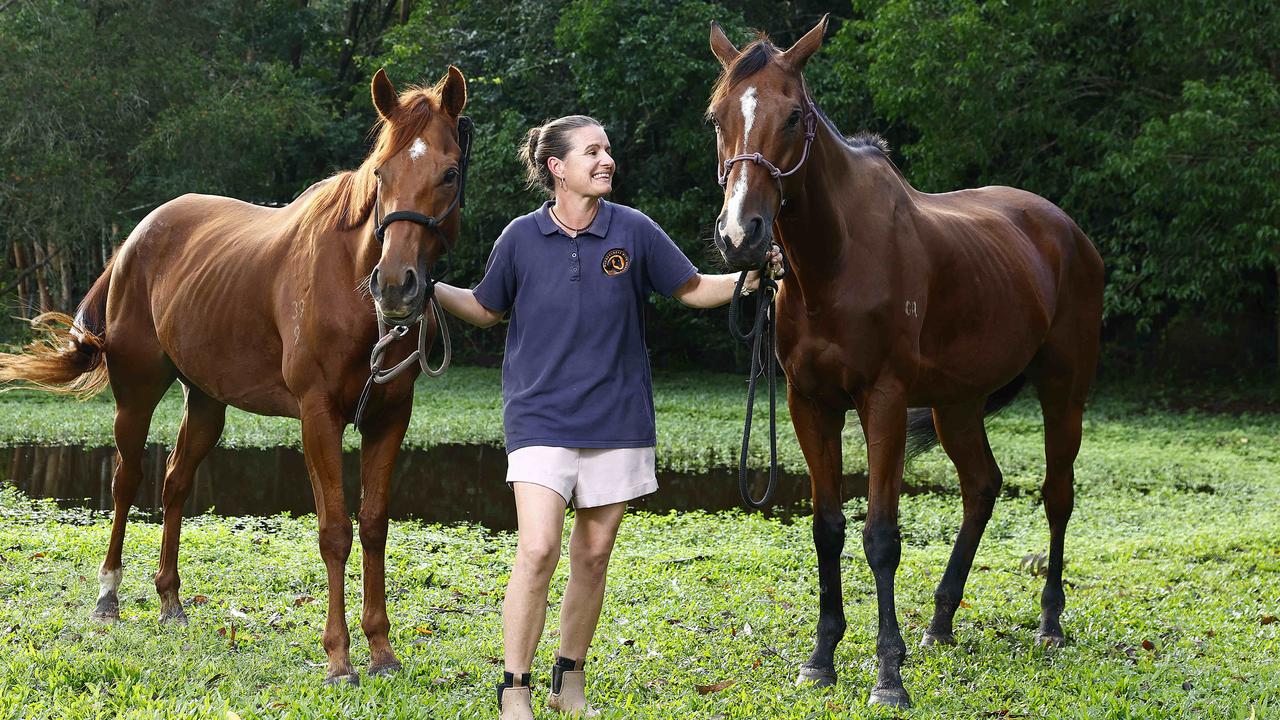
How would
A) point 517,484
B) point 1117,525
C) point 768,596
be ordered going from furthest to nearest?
point 1117,525 < point 768,596 < point 517,484

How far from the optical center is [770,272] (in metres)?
3.79

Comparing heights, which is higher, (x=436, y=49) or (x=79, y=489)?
(x=436, y=49)

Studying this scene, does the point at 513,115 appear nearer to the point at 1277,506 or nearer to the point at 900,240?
the point at 1277,506

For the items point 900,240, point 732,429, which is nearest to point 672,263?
point 900,240

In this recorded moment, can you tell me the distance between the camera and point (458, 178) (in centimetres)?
388

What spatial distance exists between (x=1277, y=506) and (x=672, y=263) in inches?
297

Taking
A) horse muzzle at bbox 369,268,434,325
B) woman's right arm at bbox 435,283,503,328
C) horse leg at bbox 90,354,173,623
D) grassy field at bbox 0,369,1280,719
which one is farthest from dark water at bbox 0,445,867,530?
horse muzzle at bbox 369,268,434,325

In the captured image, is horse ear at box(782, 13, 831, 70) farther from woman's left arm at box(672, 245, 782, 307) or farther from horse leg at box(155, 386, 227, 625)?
horse leg at box(155, 386, 227, 625)

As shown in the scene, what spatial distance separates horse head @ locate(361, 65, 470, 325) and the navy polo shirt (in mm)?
235

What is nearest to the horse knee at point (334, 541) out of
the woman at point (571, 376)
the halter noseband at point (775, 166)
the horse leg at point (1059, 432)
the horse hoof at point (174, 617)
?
the woman at point (571, 376)

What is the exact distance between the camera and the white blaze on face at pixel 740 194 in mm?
3549

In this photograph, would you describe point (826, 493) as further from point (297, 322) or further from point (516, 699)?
point (297, 322)


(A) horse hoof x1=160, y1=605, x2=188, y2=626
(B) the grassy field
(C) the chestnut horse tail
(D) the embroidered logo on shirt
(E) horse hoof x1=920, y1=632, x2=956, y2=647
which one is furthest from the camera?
(C) the chestnut horse tail

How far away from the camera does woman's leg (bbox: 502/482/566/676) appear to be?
3.42 m
